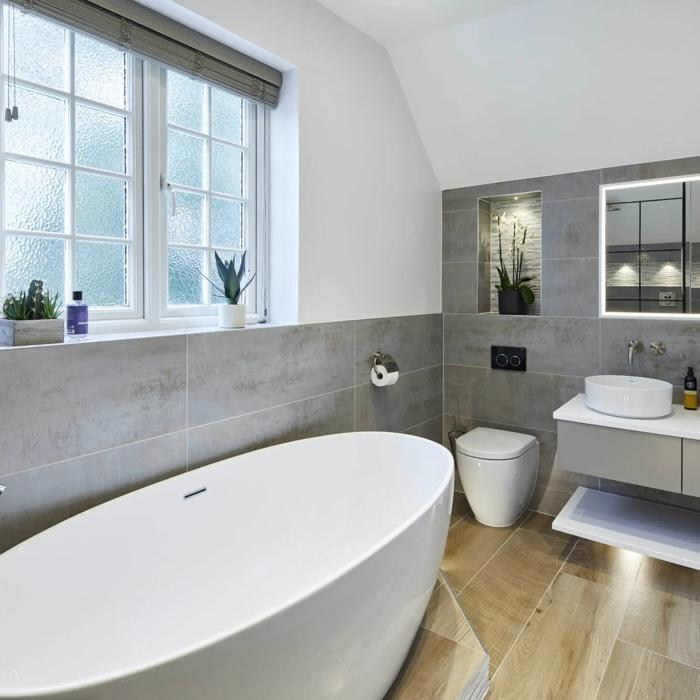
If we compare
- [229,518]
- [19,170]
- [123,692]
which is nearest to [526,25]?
[19,170]

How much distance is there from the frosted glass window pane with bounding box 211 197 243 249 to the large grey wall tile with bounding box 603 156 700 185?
79.0 inches

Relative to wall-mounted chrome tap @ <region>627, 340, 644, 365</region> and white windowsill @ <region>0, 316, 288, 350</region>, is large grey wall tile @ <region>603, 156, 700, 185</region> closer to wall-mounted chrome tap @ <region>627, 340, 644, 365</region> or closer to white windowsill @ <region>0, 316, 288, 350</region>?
wall-mounted chrome tap @ <region>627, 340, 644, 365</region>

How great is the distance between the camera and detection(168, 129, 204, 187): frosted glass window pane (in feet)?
7.28

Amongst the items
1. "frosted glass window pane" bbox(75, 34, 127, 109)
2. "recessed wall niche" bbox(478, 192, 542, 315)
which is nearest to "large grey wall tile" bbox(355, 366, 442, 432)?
"recessed wall niche" bbox(478, 192, 542, 315)

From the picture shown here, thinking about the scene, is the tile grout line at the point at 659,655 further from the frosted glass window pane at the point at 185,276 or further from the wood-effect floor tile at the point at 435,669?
the frosted glass window pane at the point at 185,276

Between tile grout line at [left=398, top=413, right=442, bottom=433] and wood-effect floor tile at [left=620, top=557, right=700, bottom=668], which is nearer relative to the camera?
wood-effect floor tile at [left=620, top=557, right=700, bottom=668]

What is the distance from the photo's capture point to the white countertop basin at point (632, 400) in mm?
2447

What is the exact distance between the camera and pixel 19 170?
1765 millimetres

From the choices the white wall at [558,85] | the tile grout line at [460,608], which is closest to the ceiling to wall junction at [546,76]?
the white wall at [558,85]

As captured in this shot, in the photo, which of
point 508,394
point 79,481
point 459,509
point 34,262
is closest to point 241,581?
point 79,481

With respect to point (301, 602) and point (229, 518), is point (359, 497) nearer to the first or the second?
point (229, 518)

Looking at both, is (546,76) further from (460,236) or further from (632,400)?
(632,400)

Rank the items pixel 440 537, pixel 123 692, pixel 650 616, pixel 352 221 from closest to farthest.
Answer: pixel 123 692 → pixel 440 537 → pixel 650 616 → pixel 352 221

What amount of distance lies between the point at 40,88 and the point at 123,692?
1831mm
